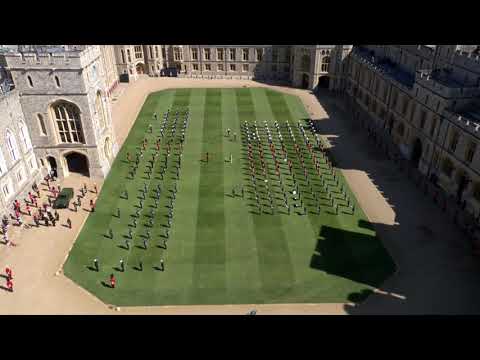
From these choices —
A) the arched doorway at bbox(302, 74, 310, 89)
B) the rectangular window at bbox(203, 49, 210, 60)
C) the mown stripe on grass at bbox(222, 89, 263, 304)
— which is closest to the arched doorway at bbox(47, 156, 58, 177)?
the mown stripe on grass at bbox(222, 89, 263, 304)

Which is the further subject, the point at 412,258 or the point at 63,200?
the point at 63,200

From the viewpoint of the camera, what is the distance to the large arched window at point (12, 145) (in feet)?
139

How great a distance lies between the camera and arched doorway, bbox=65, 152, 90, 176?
51.0 meters

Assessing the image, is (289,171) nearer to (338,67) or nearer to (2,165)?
(2,165)

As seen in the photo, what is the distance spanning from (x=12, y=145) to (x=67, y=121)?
662cm

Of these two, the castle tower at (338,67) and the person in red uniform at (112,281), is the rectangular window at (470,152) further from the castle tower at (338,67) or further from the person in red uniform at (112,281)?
the castle tower at (338,67)

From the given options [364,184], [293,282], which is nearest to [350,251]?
[293,282]

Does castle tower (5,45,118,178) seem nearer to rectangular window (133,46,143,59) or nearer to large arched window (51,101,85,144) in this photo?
large arched window (51,101,85,144)

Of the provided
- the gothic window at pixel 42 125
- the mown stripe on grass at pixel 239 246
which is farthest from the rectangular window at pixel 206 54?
the gothic window at pixel 42 125

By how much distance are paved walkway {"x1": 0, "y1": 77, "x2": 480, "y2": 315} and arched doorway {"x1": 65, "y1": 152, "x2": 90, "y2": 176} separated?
1940mm

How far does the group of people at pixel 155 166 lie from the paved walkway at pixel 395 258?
4.08 m

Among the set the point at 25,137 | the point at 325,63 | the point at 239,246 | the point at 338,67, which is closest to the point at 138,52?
the point at 325,63

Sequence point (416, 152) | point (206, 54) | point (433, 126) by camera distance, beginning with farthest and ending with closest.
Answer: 1. point (206, 54)
2. point (416, 152)
3. point (433, 126)

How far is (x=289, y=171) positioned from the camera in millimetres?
51156
